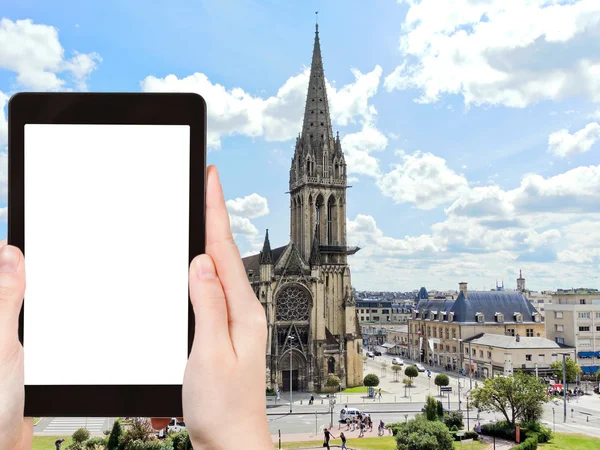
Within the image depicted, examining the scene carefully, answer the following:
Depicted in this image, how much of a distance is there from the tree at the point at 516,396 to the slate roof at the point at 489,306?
123 ft

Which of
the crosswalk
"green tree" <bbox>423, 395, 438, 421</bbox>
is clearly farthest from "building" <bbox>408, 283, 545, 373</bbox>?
the crosswalk

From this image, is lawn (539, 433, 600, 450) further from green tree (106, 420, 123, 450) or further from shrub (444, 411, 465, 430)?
green tree (106, 420, 123, 450)

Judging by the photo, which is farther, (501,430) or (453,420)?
(453,420)

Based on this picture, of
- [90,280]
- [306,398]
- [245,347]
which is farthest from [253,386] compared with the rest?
[306,398]

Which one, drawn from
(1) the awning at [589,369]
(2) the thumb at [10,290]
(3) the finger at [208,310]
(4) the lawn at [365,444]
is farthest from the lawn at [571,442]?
(2) the thumb at [10,290]

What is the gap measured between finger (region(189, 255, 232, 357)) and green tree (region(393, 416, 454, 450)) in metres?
28.9

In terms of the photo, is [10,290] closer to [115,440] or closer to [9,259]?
[9,259]

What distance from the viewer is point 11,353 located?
292cm

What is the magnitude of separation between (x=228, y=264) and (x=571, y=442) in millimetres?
39928

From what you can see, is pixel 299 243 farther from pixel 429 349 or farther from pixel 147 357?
pixel 147 357

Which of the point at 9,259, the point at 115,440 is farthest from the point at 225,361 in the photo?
the point at 115,440

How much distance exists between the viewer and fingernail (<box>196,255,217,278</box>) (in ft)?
9.34

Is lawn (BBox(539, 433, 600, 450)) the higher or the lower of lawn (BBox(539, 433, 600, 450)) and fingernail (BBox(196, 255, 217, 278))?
the lower

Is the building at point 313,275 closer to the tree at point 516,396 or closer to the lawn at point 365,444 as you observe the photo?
the lawn at point 365,444
